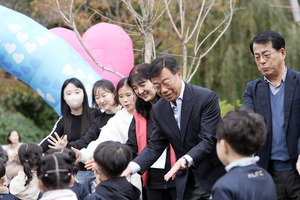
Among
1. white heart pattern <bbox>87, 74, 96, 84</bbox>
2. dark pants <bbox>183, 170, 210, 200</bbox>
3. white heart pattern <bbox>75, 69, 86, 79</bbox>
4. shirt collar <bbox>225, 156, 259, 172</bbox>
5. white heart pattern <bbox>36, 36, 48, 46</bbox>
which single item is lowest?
dark pants <bbox>183, 170, 210, 200</bbox>

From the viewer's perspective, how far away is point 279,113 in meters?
2.52

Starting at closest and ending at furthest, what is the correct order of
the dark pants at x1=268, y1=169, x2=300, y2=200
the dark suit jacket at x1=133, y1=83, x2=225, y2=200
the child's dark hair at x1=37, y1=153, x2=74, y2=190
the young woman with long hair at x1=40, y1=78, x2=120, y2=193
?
1. the child's dark hair at x1=37, y1=153, x2=74, y2=190
2. the dark pants at x1=268, y1=169, x2=300, y2=200
3. the dark suit jacket at x1=133, y1=83, x2=225, y2=200
4. the young woman with long hair at x1=40, y1=78, x2=120, y2=193

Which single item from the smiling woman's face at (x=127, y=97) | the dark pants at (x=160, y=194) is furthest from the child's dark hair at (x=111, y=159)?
the smiling woman's face at (x=127, y=97)

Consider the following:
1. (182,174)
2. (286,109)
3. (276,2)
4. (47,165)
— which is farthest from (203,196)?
(276,2)

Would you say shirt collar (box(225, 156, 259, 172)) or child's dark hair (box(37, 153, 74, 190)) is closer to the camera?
shirt collar (box(225, 156, 259, 172))

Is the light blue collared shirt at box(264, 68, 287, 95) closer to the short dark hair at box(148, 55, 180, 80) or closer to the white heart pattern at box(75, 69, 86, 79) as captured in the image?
the short dark hair at box(148, 55, 180, 80)

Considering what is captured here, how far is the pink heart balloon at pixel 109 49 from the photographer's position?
500 cm

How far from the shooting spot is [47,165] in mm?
2166

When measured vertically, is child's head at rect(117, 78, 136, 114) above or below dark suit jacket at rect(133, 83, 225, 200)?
above

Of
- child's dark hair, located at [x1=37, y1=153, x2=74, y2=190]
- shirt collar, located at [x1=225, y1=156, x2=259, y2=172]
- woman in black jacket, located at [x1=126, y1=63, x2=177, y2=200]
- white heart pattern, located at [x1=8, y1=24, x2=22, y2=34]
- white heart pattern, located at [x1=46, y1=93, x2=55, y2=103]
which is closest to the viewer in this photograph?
shirt collar, located at [x1=225, y1=156, x2=259, y2=172]

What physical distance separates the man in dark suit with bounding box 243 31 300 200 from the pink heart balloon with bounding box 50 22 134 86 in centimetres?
271

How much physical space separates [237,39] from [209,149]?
6.15 meters

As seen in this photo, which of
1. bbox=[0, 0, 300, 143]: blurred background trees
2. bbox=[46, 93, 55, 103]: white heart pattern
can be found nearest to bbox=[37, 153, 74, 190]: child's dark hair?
bbox=[46, 93, 55, 103]: white heart pattern

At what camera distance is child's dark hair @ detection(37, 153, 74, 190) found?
2133mm
